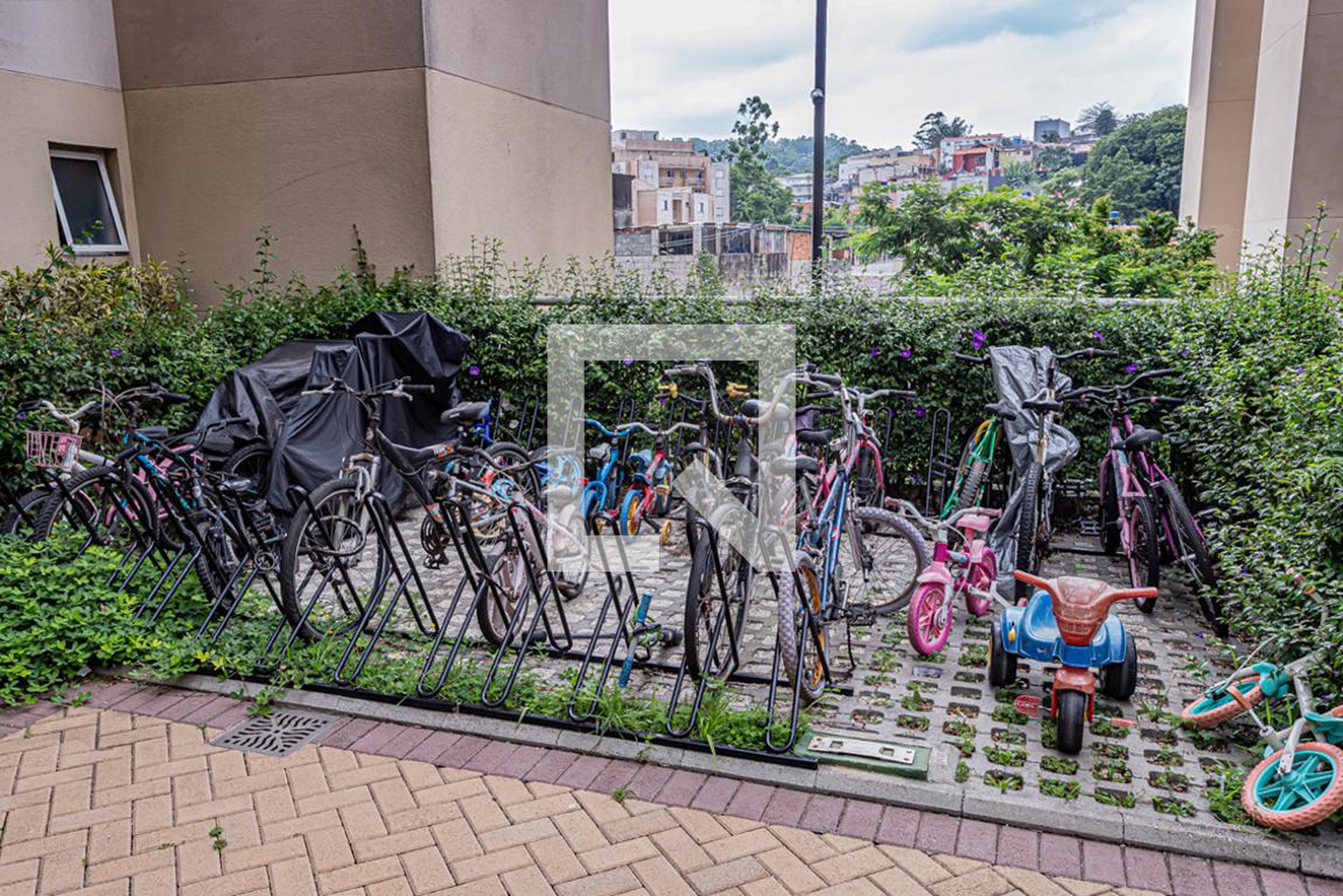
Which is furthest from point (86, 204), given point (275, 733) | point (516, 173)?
point (275, 733)

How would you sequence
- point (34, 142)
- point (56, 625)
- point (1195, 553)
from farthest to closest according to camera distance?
point (34, 142), point (1195, 553), point (56, 625)

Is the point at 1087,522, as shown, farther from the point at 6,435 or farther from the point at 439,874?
the point at 6,435

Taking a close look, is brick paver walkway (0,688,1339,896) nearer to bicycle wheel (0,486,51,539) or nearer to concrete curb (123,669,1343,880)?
concrete curb (123,669,1343,880)

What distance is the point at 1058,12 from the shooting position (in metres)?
47.7

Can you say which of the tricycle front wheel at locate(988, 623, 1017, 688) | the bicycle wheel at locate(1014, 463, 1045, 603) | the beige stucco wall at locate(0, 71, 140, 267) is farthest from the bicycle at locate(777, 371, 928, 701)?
the beige stucco wall at locate(0, 71, 140, 267)

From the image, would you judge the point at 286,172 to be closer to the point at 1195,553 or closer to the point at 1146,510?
the point at 1146,510

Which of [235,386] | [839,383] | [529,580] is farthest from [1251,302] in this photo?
[235,386]

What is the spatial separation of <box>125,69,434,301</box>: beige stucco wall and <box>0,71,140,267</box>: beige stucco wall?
51cm

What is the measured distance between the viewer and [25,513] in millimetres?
5719

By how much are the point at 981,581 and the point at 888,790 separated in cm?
189

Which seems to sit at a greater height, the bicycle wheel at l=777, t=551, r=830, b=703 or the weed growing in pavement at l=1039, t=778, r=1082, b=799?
the bicycle wheel at l=777, t=551, r=830, b=703

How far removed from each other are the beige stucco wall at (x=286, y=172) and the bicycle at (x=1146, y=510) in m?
5.62

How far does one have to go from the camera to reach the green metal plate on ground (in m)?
3.66

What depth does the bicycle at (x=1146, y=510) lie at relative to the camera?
508 cm
